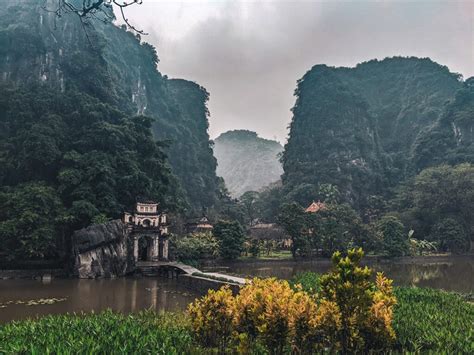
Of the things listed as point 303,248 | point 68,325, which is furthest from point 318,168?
point 68,325

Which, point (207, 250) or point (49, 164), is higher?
point (49, 164)

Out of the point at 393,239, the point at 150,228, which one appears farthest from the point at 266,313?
the point at 393,239

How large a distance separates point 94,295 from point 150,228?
49.1ft

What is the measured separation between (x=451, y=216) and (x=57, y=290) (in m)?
55.5

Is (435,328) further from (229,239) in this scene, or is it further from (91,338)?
(229,239)

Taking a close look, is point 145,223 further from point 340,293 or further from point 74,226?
point 340,293

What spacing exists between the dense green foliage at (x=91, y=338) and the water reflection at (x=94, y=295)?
6.97 meters

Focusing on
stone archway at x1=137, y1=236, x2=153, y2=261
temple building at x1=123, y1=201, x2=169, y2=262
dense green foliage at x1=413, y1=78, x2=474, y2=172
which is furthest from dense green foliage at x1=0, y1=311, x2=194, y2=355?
dense green foliage at x1=413, y1=78, x2=474, y2=172

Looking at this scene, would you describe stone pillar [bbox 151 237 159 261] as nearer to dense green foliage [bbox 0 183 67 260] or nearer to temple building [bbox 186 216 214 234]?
dense green foliage [bbox 0 183 67 260]

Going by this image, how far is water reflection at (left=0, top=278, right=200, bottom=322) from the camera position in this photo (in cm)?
1736

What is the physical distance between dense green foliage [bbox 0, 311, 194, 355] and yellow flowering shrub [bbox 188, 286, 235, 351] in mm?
381

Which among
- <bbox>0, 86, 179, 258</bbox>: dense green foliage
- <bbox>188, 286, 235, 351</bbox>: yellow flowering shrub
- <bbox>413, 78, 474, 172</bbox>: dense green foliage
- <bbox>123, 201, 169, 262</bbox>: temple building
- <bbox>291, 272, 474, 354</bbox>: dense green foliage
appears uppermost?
<bbox>413, 78, 474, 172</bbox>: dense green foliage

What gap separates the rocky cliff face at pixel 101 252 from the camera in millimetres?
30094

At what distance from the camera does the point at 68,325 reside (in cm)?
1005
